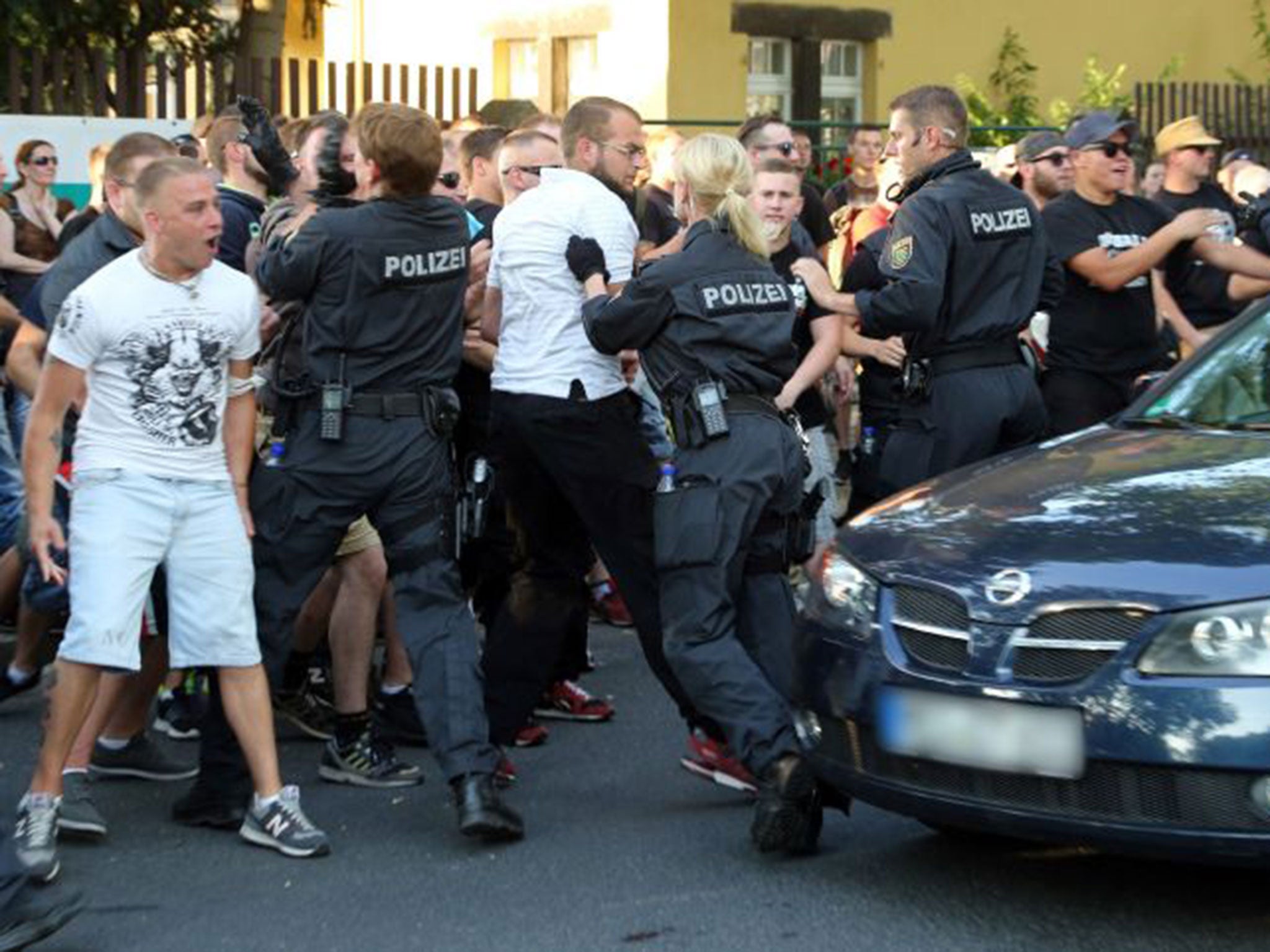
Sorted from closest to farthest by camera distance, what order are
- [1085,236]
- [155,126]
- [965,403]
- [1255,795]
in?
[1255,795]
[965,403]
[1085,236]
[155,126]

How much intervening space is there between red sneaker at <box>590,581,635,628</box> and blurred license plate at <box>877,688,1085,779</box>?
4.35 metres

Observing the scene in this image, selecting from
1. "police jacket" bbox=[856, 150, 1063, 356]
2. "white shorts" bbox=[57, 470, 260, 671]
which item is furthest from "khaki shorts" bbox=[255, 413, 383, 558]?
"police jacket" bbox=[856, 150, 1063, 356]

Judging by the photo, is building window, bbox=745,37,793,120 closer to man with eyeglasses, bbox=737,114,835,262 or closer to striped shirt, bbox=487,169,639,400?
man with eyeglasses, bbox=737,114,835,262

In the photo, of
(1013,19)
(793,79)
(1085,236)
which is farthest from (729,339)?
(1013,19)

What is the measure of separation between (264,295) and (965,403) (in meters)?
2.34

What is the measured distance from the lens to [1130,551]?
17.4ft

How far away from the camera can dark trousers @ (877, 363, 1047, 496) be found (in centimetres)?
777

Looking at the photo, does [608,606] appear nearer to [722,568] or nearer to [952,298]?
[952,298]

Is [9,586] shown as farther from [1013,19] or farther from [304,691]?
[1013,19]

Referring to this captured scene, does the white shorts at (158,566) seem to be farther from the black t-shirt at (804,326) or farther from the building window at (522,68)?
the building window at (522,68)

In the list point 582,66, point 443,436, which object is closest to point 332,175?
point 443,436

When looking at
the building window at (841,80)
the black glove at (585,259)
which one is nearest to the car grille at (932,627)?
the black glove at (585,259)

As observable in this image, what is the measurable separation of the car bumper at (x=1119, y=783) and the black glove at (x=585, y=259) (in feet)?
5.59

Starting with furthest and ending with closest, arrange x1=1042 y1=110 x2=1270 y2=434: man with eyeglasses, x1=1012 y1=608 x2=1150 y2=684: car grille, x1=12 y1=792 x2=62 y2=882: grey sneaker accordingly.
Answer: x1=1042 y1=110 x2=1270 y2=434: man with eyeglasses < x1=12 y1=792 x2=62 y2=882: grey sneaker < x1=1012 y1=608 x2=1150 y2=684: car grille
